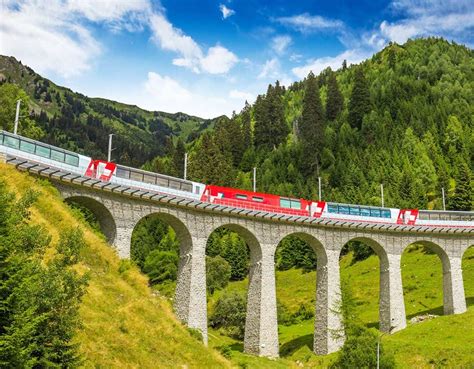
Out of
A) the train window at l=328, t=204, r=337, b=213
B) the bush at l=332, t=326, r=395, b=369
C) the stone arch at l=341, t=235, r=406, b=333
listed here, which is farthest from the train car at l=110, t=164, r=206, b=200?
the stone arch at l=341, t=235, r=406, b=333

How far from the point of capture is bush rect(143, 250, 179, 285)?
93.0m

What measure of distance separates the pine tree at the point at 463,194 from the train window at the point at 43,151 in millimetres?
80192

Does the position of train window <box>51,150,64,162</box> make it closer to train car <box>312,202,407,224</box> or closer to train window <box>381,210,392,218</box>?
train car <box>312,202,407,224</box>

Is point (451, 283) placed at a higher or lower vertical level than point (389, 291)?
higher

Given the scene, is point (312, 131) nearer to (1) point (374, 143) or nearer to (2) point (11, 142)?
(1) point (374, 143)

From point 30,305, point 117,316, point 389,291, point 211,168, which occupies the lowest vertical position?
point 117,316

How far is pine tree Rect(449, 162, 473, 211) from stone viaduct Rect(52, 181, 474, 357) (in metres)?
34.8

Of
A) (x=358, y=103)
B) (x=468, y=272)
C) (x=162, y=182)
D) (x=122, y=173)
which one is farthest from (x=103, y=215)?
(x=358, y=103)

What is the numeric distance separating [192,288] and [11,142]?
62.7ft

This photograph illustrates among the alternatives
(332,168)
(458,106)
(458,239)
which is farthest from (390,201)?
(458,106)

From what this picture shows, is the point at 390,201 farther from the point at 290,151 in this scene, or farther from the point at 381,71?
the point at 381,71

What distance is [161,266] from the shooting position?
313 ft

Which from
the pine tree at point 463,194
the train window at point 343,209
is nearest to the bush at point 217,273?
the train window at point 343,209

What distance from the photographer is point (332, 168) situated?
123812mm
